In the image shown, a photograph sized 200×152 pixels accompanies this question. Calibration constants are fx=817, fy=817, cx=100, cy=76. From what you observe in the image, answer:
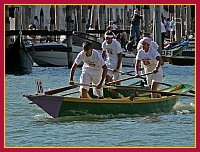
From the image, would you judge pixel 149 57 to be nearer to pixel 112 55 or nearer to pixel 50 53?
pixel 112 55

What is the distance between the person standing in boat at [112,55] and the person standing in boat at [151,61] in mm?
899

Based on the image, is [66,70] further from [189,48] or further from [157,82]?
[157,82]

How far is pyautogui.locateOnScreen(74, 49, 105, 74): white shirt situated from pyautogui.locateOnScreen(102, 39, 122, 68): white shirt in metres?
1.80

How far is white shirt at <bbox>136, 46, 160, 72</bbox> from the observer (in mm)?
13844

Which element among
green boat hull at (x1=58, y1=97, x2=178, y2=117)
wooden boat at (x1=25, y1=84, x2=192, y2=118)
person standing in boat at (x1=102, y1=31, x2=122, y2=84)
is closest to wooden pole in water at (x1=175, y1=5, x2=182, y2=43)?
person standing in boat at (x1=102, y1=31, x2=122, y2=84)

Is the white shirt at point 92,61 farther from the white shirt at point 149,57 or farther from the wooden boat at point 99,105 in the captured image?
the white shirt at point 149,57

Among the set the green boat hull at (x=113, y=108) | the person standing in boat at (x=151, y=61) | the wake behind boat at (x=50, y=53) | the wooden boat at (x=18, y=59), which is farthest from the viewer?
the wake behind boat at (x=50, y=53)

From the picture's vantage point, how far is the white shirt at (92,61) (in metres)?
13.0

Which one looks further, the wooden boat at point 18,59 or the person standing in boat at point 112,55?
the wooden boat at point 18,59

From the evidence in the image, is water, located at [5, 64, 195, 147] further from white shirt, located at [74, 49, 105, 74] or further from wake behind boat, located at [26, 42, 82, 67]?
wake behind boat, located at [26, 42, 82, 67]

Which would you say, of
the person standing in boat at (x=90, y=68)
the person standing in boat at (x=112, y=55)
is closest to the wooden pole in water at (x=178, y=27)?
the person standing in boat at (x=112, y=55)

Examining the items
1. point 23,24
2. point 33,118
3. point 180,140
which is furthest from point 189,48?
point 180,140

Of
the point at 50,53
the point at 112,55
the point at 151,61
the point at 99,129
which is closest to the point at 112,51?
the point at 112,55

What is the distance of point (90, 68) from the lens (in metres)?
13.2
